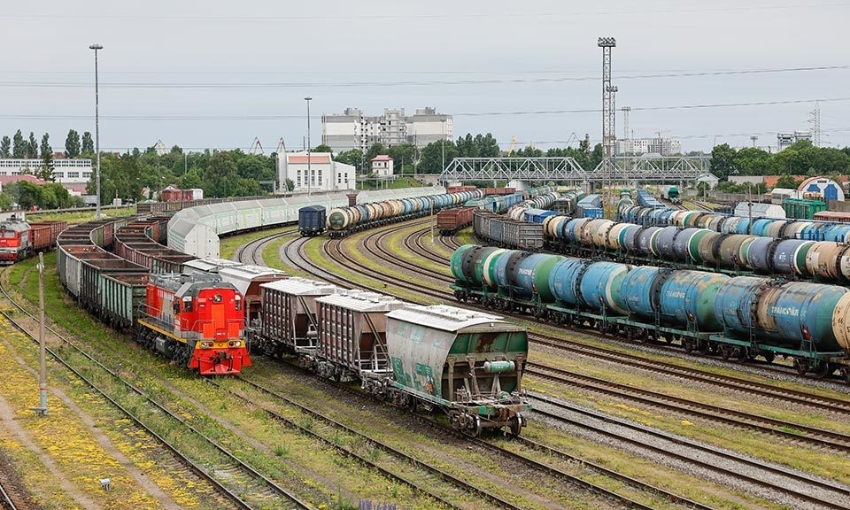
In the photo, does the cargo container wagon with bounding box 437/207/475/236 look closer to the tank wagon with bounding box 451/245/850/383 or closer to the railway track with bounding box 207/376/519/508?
the tank wagon with bounding box 451/245/850/383

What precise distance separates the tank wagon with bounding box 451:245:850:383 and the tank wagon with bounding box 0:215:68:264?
37801mm

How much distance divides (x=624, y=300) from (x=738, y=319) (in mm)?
6987

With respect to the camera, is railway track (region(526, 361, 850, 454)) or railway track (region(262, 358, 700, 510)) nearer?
railway track (region(262, 358, 700, 510))

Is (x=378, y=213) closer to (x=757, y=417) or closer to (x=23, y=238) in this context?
(x=23, y=238)

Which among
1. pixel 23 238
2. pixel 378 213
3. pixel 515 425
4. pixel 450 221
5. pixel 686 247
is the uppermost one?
pixel 378 213

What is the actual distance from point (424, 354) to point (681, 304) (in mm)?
16926

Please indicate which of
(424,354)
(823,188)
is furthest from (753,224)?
(823,188)

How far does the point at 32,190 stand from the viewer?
490 feet

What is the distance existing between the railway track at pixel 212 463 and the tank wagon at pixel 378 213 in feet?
208

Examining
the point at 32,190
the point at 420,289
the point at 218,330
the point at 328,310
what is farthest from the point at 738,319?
the point at 32,190

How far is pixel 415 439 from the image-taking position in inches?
1153

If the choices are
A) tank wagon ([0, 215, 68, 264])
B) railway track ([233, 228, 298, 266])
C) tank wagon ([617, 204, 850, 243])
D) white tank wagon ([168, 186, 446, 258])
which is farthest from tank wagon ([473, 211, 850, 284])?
tank wagon ([0, 215, 68, 264])

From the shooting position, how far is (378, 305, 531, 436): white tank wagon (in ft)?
94.6

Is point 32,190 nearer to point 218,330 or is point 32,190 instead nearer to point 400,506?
point 218,330
